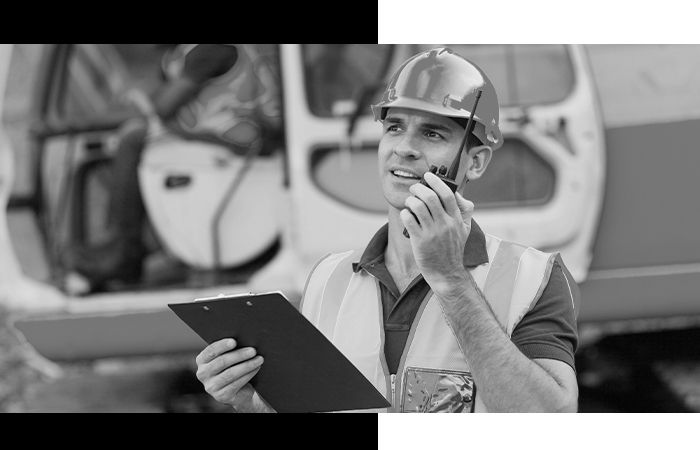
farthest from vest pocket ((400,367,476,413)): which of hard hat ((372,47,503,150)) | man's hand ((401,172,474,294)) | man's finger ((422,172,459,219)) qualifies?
hard hat ((372,47,503,150))

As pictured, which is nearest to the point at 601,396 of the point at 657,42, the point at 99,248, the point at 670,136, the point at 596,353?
the point at 596,353

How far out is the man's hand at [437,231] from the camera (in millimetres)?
1722

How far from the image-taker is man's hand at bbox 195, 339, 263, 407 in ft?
6.26

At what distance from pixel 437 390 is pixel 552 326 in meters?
0.28

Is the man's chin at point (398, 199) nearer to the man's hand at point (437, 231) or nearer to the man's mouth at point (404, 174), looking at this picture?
the man's mouth at point (404, 174)

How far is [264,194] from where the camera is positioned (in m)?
3.38

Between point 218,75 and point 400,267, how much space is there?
1550mm

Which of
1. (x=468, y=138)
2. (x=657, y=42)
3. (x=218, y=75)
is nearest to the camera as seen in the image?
(x=468, y=138)

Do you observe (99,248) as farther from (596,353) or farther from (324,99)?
(596,353)

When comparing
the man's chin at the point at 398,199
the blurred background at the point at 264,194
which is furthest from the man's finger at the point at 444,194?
the blurred background at the point at 264,194

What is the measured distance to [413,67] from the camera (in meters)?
2.11

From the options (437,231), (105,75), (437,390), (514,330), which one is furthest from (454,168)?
(105,75)

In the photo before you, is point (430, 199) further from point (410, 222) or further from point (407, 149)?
point (407, 149)

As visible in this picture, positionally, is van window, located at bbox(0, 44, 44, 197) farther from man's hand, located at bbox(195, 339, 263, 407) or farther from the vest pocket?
the vest pocket
